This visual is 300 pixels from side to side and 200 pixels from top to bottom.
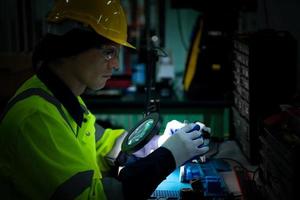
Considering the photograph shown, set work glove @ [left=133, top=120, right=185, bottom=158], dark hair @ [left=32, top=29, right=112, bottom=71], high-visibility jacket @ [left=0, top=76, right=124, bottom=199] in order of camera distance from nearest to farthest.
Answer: high-visibility jacket @ [left=0, top=76, right=124, bottom=199] → dark hair @ [left=32, top=29, right=112, bottom=71] → work glove @ [left=133, top=120, right=185, bottom=158]

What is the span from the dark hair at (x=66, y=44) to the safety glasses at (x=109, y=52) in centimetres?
2

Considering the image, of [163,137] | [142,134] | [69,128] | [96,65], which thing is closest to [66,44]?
[96,65]

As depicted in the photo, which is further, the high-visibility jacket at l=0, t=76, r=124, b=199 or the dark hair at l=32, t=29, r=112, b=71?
the dark hair at l=32, t=29, r=112, b=71

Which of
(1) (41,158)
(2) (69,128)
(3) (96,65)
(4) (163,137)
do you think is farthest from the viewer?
(4) (163,137)

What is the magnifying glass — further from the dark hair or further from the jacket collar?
the dark hair

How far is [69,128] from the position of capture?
1555mm

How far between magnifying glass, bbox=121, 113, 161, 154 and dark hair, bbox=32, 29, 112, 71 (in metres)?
0.33

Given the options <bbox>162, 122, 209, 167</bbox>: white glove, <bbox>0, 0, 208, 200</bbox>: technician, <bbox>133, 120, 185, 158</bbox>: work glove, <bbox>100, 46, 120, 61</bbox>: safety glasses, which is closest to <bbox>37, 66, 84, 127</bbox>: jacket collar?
<bbox>0, 0, 208, 200</bbox>: technician

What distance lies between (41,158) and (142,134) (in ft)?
1.35

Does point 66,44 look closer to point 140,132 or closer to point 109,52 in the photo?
point 109,52

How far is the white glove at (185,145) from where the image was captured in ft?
5.34

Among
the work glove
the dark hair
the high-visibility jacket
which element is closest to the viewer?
the high-visibility jacket

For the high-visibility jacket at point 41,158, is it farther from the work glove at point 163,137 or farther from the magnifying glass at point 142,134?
the work glove at point 163,137

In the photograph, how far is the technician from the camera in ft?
4.63
